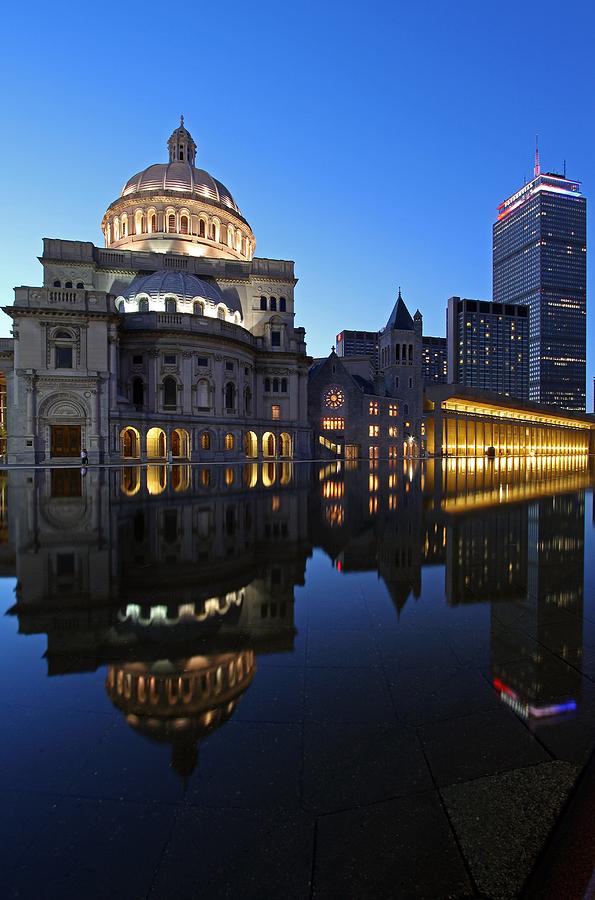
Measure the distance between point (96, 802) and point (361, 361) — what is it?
9001 centimetres

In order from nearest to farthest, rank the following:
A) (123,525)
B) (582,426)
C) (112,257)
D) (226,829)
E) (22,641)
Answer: (226,829) < (22,641) < (123,525) < (112,257) < (582,426)

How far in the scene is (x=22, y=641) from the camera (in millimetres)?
5547

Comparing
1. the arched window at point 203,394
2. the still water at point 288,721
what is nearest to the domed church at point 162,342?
the arched window at point 203,394

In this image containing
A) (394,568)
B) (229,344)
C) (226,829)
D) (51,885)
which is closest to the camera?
(51,885)

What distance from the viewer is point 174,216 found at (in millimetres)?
69562

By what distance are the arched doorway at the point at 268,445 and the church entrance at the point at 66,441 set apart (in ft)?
A: 79.5

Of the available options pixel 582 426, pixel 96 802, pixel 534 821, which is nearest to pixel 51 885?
pixel 96 802

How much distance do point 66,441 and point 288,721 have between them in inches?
1912

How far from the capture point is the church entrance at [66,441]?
46.1 m

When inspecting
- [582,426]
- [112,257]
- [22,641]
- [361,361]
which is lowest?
[22,641]

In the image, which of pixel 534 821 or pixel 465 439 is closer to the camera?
pixel 534 821

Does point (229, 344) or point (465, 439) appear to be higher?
point (229, 344)

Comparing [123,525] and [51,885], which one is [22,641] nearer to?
[51,885]

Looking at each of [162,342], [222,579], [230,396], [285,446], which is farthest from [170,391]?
[222,579]
